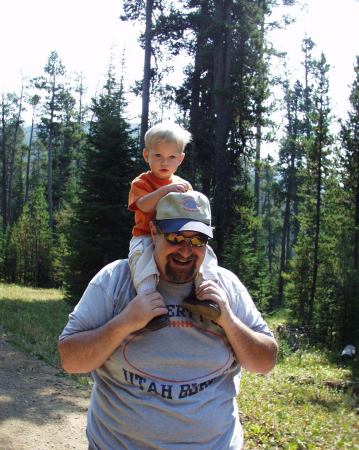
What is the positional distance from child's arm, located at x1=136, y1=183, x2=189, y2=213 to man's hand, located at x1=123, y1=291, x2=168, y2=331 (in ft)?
2.48

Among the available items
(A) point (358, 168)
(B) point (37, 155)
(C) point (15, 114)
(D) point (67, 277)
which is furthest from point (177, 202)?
(B) point (37, 155)

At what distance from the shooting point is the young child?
2.31 meters

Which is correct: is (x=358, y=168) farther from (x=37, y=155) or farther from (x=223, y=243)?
(x=37, y=155)

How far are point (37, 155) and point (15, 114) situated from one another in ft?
37.7

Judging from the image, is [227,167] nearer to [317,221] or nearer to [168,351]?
[317,221]

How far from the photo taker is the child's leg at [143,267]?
6.77 feet

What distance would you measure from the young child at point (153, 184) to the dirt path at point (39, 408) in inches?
124

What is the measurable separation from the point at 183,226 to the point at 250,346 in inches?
23.2

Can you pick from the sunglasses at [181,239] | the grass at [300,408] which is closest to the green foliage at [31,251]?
the grass at [300,408]

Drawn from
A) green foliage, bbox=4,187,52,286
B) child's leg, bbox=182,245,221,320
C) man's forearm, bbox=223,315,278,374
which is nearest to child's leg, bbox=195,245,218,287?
child's leg, bbox=182,245,221,320

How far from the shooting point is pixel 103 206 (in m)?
15.1

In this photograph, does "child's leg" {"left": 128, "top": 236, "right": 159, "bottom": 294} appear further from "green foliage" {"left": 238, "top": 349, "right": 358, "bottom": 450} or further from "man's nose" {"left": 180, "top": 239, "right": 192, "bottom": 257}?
"green foliage" {"left": 238, "top": 349, "right": 358, "bottom": 450}

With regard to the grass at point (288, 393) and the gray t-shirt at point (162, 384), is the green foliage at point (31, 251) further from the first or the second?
the gray t-shirt at point (162, 384)

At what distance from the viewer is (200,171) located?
2233cm
